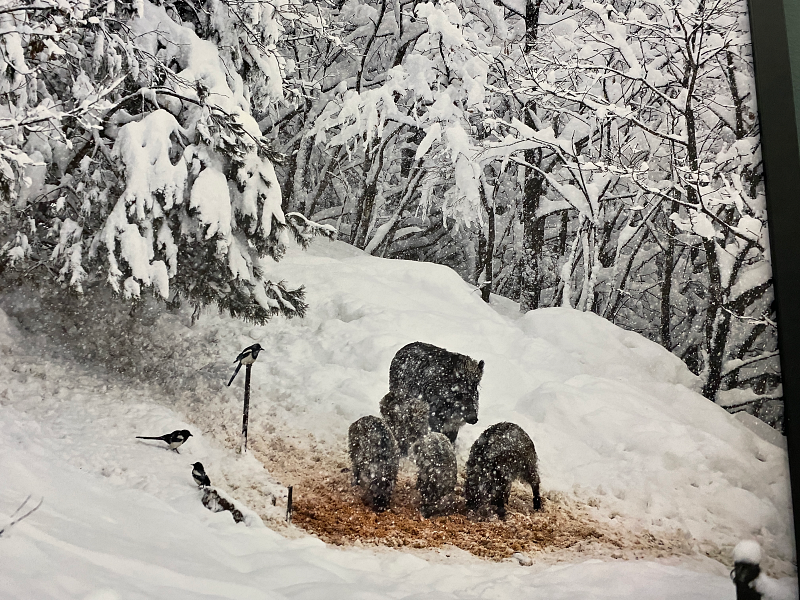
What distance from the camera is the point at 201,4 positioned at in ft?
5.52

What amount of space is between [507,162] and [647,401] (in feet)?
2.57

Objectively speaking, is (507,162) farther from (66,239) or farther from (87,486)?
(87,486)

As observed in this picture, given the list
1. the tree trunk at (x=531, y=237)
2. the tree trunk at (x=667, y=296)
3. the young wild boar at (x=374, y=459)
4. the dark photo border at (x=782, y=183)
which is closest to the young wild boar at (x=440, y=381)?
the young wild boar at (x=374, y=459)

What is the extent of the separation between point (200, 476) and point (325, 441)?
12.6 inches

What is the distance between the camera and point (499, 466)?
147 cm

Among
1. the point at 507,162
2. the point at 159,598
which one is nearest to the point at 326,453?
the point at 159,598

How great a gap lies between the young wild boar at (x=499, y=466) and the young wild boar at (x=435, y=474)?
5 centimetres

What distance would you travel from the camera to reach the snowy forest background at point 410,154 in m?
1.49

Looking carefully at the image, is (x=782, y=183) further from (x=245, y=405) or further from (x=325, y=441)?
(x=245, y=405)

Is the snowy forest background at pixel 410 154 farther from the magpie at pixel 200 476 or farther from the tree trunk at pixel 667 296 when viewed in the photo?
the magpie at pixel 200 476

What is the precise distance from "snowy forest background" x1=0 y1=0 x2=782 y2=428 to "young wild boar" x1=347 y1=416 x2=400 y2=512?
1.38 feet

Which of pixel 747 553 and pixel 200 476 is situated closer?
pixel 747 553

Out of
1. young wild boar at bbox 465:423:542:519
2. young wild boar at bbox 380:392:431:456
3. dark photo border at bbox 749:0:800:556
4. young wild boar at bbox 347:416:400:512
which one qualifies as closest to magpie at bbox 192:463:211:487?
young wild boar at bbox 347:416:400:512

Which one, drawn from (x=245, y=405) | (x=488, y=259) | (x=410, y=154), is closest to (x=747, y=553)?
(x=488, y=259)
